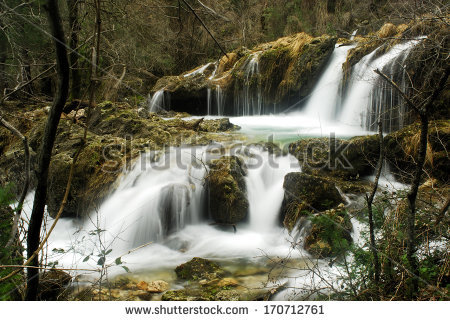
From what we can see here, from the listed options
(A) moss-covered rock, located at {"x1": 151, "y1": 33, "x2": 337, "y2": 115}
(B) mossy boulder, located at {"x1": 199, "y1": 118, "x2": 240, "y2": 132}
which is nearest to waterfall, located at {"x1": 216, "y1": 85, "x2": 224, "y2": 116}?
(A) moss-covered rock, located at {"x1": 151, "y1": 33, "x2": 337, "y2": 115}

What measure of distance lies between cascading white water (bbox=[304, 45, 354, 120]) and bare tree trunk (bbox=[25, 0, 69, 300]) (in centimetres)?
908

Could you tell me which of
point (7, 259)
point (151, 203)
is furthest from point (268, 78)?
point (7, 259)

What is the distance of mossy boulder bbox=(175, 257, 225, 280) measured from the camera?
3671mm

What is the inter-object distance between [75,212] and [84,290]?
298 cm

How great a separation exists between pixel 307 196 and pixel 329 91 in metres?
6.39

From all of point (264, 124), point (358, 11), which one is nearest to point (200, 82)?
point (264, 124)

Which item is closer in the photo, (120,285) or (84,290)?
(84,290)

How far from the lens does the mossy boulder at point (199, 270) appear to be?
3.67 meters

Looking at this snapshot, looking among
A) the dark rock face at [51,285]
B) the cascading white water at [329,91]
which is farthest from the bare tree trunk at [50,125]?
the cascading white water at [329,91]

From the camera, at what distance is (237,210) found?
511 cm

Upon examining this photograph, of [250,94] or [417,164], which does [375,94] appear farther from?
[417,164]

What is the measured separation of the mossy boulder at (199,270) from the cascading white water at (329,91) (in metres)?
7.03
